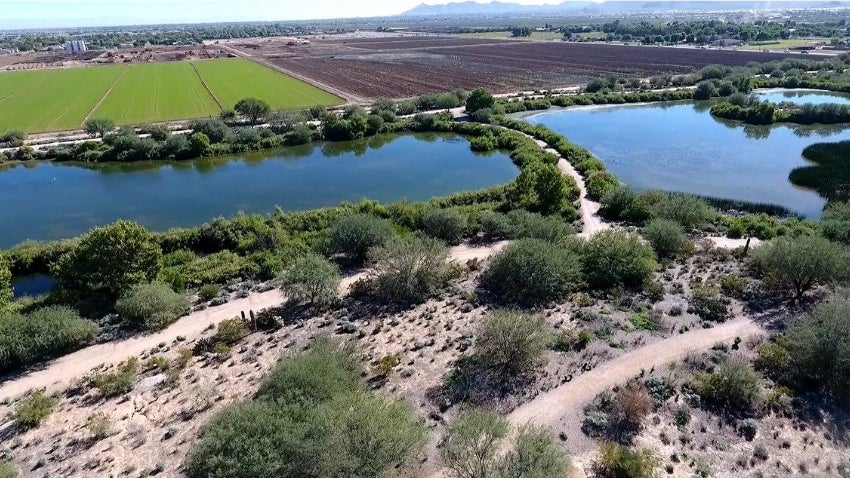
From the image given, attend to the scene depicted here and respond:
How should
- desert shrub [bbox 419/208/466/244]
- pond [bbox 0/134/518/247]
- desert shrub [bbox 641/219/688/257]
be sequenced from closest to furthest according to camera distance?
desert shrub [bbox 641/219/688/257] → desert shrub [bbox 419/208/466/244] → pond [bbox 0/134/518/247]

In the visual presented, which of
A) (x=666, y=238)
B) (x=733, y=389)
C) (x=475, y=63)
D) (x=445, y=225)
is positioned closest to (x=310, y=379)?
(x=733, y=389)

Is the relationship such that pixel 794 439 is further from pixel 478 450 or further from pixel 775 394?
pixel 478 450

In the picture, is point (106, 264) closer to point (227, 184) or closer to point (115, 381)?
point (115, 381)

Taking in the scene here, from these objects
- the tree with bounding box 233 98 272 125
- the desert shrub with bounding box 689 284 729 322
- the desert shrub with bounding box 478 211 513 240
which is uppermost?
the tree with bounding box 233 98 272 125

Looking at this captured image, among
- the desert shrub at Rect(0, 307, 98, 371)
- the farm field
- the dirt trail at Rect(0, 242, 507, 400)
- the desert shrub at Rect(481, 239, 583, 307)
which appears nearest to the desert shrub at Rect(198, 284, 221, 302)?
the dirt trail at Rect(0, 242, 507, 400)

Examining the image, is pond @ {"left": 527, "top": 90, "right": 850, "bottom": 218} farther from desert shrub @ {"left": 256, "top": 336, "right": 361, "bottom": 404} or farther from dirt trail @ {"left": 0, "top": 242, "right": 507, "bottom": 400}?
desert shrub @ {"left": 256, "top": 336, "right": 361, "bottom": 404}

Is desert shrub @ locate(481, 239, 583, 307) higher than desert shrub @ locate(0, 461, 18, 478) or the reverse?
higher

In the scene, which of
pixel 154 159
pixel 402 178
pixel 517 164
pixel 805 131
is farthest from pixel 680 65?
pixel 154 159
